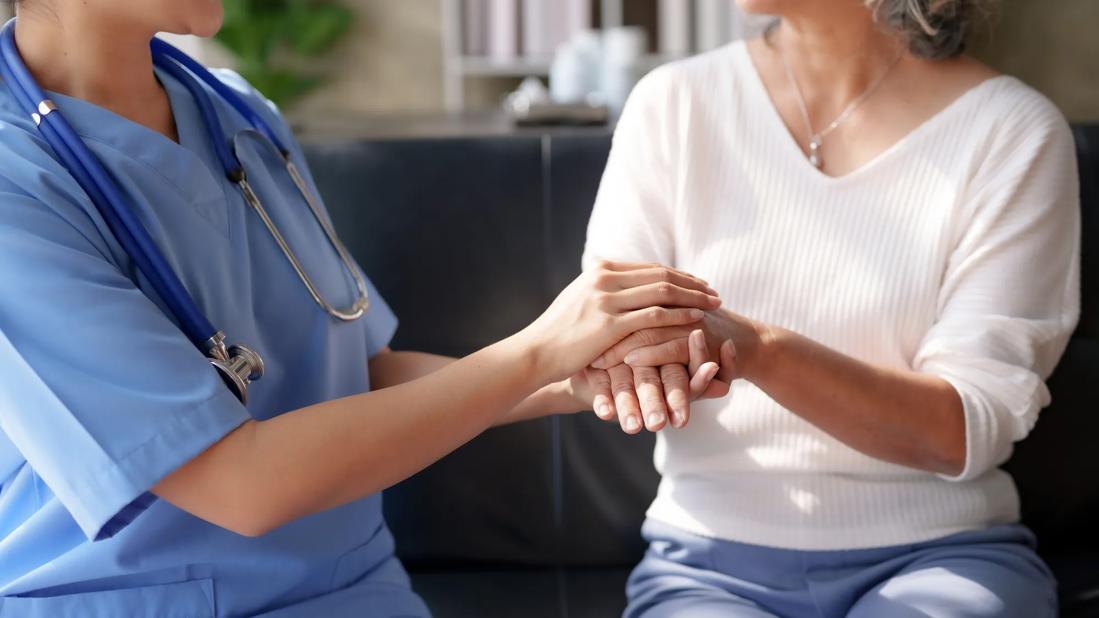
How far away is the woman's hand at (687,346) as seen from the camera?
1254mm

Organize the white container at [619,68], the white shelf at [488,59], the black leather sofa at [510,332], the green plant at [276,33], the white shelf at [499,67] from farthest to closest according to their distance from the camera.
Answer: the green plant at [276,33] < the white shelf at [499,67] < the white shelf at [488,59] < the white container at [619,68] < the black leather sofa at [510,332]

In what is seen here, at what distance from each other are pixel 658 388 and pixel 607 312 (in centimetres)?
10

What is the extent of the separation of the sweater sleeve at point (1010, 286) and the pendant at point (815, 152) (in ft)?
0.58

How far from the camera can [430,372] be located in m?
1.35

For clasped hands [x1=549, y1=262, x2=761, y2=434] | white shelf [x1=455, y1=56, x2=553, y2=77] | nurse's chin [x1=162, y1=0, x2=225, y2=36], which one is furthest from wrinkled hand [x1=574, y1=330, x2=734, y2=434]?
white shelf [x1=455, y1=56, x2=553, y2=77]

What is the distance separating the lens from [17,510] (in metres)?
1.12

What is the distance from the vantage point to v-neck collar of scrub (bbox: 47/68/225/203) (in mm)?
1099

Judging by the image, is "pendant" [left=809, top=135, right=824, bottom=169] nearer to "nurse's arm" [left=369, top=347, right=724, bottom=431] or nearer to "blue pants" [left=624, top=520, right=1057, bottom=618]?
"nurse's arm" [left=369, top=347, right=724, bottom=431]

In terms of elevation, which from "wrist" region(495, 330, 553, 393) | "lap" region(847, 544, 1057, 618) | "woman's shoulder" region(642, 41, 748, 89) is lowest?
"lap" region(847, 544, 1057, 618)

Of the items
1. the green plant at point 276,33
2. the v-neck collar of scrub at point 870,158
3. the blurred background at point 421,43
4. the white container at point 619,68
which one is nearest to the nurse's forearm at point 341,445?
the v-neck collar of scrub at point 870,158

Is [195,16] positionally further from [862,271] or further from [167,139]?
[862,271]

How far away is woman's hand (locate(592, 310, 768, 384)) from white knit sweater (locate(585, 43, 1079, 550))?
0.13 meters

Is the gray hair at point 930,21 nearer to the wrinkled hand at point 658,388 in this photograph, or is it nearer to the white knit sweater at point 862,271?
the white knit sweater at point 862,271

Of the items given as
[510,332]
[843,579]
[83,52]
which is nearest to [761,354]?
[843,579]
